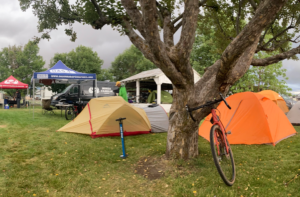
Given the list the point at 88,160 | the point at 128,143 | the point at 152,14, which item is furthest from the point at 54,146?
the point at 152,14

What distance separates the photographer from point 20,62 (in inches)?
1271

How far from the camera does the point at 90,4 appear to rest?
5578mm

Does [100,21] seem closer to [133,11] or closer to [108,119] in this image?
[133,11]

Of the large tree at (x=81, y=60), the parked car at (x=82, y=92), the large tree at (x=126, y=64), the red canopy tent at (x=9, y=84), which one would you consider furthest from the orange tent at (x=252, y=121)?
the large tree at (x=126, y=64)

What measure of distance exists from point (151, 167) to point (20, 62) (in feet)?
114

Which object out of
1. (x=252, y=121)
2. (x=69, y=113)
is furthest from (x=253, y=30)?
(x=69, y=113)

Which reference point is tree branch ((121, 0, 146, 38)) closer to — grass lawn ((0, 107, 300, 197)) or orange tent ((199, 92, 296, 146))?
grass lawn ((0, 107, 300, 197))

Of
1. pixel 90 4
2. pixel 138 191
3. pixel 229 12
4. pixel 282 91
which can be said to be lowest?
pixel 138 191

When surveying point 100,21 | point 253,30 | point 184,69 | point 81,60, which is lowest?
point 184,69

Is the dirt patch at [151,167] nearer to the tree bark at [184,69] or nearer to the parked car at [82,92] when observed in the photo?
the tree bark at [184,69]

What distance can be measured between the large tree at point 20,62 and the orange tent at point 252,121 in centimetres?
3238

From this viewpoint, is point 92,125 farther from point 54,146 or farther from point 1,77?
point 1,77

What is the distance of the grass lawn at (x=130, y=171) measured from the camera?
11.2 ft

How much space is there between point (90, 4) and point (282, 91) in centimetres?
2653
